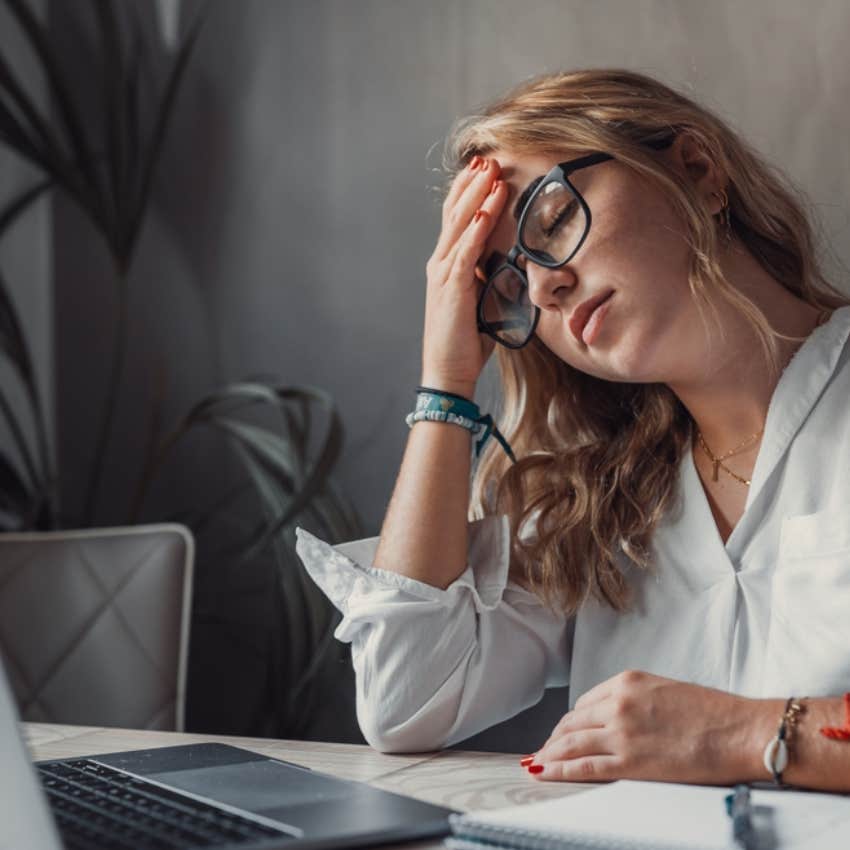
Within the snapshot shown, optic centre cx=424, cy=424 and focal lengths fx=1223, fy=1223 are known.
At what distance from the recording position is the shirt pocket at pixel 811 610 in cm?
134

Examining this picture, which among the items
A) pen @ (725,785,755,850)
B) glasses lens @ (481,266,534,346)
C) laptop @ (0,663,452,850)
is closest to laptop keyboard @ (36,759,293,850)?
laptop @ (0,663,452,850)

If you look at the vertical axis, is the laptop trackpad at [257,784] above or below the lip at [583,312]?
below

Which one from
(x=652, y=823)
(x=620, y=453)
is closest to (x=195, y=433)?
(x=620, y=453)

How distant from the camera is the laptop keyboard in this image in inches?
35.9

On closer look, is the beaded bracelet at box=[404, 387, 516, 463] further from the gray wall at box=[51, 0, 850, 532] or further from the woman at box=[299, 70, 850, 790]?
the gray wall at box=[51, 0, 850, 532]

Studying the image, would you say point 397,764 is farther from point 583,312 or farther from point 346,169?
point 346,169

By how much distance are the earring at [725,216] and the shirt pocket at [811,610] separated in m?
0.38

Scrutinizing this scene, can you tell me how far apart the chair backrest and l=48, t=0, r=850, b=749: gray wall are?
0.45m

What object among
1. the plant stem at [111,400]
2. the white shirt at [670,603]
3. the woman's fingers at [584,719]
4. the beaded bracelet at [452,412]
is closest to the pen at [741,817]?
the woman's fingers at [584,719]

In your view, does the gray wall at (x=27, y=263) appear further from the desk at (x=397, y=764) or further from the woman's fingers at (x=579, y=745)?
the woman's fingers at (x=579, y=745)

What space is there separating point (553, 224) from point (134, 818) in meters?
0.88

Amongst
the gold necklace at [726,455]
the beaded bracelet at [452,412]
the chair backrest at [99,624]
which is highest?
the beaded bracelet at [452,412]

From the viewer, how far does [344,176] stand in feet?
7.90

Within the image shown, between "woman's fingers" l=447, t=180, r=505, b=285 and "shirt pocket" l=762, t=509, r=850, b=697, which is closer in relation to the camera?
"shirt pocket" l=762, t=509, r=850, b=697
